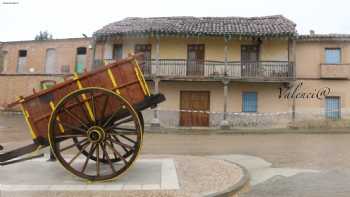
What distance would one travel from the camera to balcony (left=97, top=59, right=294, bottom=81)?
19.7 meters

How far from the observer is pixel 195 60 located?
20219 mm

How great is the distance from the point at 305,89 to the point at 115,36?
12169 mm

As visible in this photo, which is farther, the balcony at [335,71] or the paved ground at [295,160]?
the balcony at [335,71]

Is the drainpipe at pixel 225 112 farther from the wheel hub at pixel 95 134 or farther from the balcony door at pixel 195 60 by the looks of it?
the wheel hub at pixel 95 134

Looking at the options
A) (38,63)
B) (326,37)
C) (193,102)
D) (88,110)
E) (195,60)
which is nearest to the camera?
(88,110)

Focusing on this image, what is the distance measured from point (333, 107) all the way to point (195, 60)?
29.3 ft

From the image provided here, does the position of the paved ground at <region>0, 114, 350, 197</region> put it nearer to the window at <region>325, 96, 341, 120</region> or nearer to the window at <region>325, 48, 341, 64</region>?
the window at <region>325, 96, 341, 120</region>

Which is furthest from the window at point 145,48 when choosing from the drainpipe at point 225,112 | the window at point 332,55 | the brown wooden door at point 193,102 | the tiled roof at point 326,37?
the window at point 332,55

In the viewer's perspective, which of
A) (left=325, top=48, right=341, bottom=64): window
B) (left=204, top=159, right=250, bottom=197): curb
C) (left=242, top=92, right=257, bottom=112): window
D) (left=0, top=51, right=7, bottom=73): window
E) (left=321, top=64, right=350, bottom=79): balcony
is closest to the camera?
(left=204, top=159, right=250, bottom=197): curb

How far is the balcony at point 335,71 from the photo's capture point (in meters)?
20.3

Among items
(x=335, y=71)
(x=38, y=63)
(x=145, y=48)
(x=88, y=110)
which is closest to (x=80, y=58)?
(x=38, y=63)

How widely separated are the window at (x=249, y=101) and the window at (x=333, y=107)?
4310mm

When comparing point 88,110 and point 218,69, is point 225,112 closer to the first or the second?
point 218,69

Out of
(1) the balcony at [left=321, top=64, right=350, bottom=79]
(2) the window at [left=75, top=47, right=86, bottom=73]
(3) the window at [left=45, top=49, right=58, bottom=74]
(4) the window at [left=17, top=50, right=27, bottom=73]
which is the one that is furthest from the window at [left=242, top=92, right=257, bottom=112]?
(4) the window at [left=17, top=50, right=27, bottom=73]
